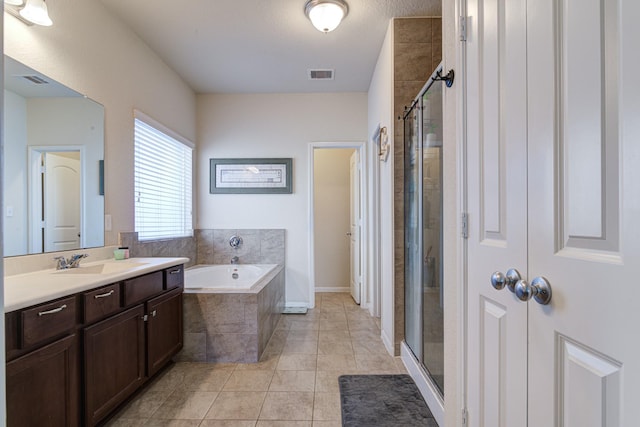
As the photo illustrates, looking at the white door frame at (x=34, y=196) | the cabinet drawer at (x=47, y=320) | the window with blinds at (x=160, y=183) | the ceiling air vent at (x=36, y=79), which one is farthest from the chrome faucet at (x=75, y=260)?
the ceiling air vent at (x=36, y=79)

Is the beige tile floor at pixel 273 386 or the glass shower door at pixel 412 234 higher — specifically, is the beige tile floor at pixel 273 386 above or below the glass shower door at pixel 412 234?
below

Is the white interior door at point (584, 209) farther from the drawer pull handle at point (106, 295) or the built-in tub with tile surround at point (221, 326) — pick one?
the built-in tub with tile surround at point (221, 326)

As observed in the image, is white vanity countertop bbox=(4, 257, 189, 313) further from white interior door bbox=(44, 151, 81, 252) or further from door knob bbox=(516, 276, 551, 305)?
door knob bbox=(516, 276, 551, 305)

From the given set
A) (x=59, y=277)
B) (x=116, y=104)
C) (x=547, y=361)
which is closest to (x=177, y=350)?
(x=59, y=277)

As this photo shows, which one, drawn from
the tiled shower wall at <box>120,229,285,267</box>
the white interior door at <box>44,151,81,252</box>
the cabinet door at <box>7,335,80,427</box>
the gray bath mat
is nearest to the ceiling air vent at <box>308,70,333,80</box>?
the tiled shower wall at <box>120,229,285,267</box>

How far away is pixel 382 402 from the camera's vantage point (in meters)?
1.90

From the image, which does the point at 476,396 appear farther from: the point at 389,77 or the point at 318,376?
the point at 389,77

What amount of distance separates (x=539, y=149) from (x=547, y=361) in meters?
0.53

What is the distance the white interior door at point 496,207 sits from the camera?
2.86 ft

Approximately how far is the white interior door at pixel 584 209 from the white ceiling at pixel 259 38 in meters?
1.95

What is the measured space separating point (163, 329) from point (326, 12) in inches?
99.0

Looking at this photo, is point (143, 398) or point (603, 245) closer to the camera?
point (603, 245)

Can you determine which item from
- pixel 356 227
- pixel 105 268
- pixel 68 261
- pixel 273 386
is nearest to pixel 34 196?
pixel 68 261

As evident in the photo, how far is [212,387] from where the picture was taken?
6.88 ft
